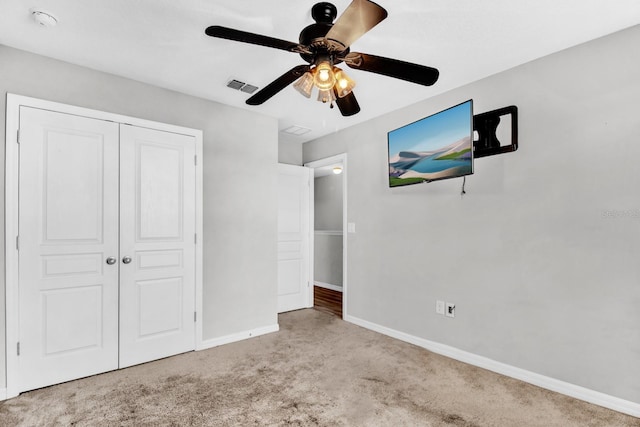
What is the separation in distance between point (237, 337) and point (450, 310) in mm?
2098

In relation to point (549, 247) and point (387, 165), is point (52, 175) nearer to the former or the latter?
point (387, 165)

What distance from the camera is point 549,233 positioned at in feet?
8.07

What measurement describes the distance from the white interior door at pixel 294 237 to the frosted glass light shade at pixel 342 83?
8.84 ft

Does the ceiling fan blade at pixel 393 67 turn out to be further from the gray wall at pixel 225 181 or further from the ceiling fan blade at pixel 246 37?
the gray wall at pixel 225 181

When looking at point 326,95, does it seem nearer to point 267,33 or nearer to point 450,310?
point 267,33

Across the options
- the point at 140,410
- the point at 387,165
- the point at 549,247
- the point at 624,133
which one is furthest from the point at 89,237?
the point at 624,133

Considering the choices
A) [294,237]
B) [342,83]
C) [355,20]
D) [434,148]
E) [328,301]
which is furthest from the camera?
[328,301]

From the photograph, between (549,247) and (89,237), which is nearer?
(549,247)

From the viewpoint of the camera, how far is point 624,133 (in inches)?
85.1

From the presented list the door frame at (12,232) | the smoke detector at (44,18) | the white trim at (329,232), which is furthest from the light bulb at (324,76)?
the white trim at (329,232)

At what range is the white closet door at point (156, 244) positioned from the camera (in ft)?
9.20

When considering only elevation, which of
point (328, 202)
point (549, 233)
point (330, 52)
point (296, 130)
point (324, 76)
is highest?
point (296, 130)

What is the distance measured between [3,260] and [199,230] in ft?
4.49

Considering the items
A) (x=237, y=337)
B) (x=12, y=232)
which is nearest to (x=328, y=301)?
(x=237, y=337)
